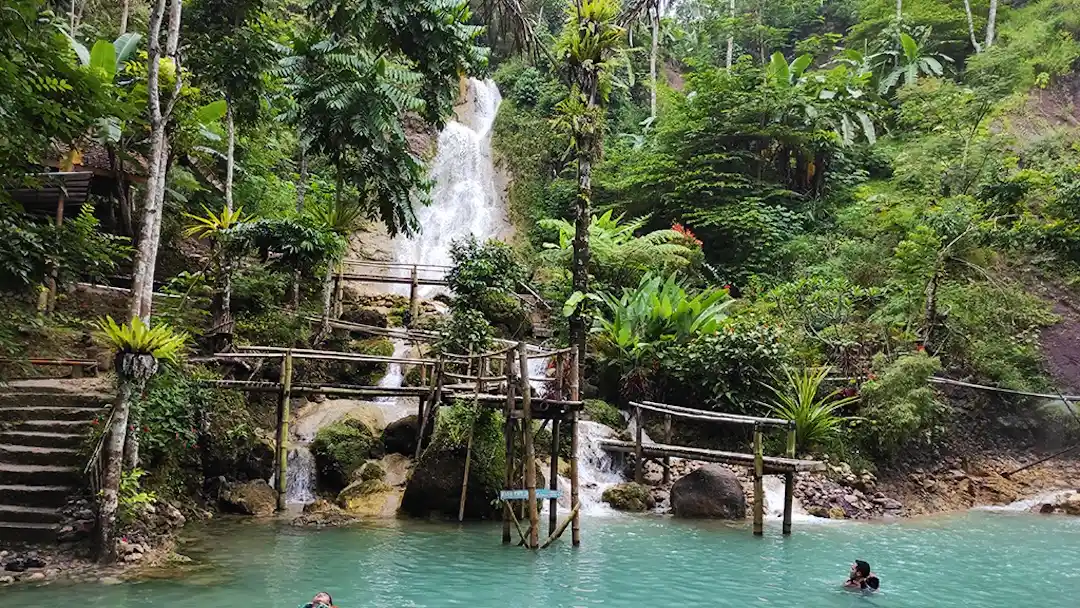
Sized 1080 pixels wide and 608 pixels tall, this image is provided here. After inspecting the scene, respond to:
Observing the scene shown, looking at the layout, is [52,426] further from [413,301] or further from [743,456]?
[743,456]

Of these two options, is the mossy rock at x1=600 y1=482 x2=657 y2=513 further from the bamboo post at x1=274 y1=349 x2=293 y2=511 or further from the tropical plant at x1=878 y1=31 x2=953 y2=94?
the tropical plant at x1=878 y1=31 x2=953 y2=94

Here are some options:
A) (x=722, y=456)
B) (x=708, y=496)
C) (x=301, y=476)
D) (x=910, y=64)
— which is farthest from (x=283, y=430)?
(x=910, y=64)

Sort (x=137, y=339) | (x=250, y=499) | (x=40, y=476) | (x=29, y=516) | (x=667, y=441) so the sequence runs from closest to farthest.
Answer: (x=137, y=339) < (x=29, y=516) < (x=40, y=476) < (x=250, y=499) < (x=667, y=441)

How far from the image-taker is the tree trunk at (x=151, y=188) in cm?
815

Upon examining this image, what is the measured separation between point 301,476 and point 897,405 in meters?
10.8

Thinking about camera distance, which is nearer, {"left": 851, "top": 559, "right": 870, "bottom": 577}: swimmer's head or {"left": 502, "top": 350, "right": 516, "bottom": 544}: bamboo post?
{"left": 851, "top": 559, "right": 870, "bottom": 577}: swimmer's head

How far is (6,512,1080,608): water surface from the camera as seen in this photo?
7.54 metres

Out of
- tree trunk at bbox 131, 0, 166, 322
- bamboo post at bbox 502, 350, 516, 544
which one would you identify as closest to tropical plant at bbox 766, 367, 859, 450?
bamboo post at bbox 502, 350, 516, 544

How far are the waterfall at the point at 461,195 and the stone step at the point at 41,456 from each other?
1443cm

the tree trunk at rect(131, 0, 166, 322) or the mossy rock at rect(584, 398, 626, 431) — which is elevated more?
the tree trunk at rect(131, 0, 166, 322)

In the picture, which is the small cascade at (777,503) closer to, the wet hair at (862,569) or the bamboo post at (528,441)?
the wet hair at (862,569)

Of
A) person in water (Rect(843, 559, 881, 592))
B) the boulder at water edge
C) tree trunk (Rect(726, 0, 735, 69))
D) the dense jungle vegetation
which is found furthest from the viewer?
tree trunk (Rect(726, 0, 735, 69))

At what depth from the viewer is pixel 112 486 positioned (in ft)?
25.6

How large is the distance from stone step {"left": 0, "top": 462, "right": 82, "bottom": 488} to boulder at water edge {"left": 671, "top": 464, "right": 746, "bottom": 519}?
8794 millimetres
